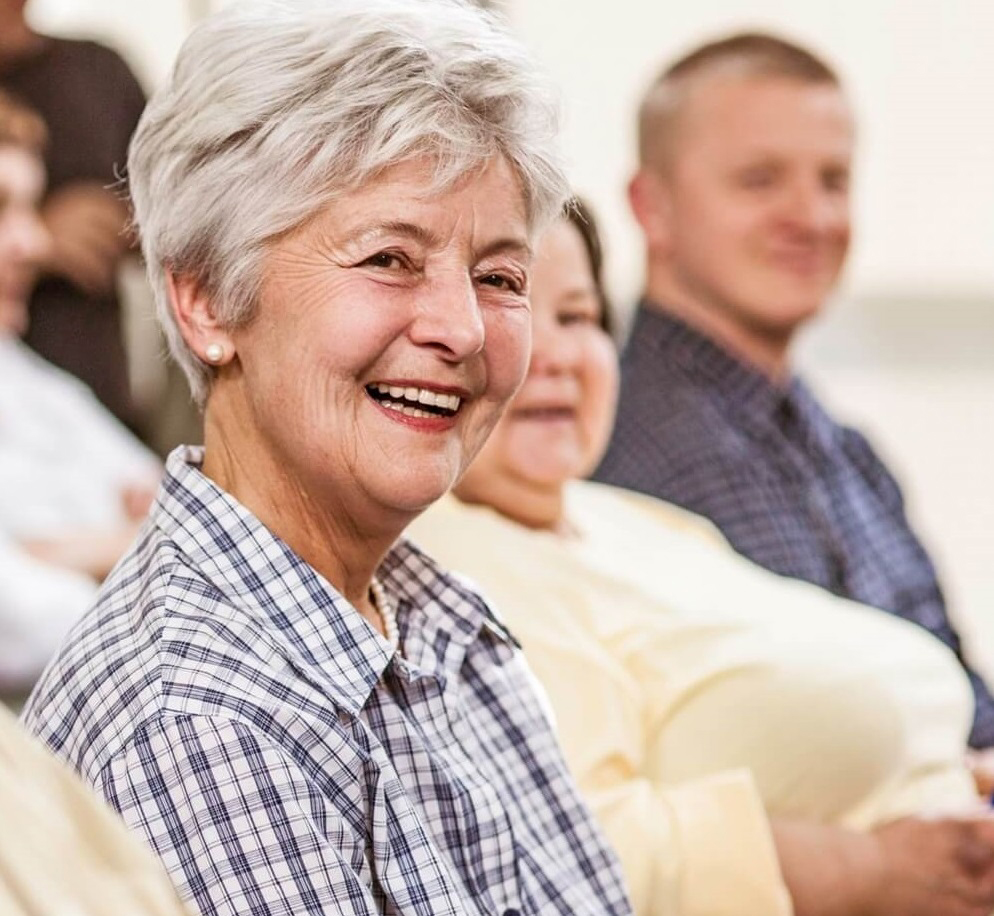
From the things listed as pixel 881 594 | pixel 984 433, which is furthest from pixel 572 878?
pixel 984 433

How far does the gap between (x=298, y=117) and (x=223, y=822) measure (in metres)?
0.41

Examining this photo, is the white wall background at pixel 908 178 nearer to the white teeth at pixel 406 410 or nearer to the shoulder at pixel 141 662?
the white teeth at pixel 406 410

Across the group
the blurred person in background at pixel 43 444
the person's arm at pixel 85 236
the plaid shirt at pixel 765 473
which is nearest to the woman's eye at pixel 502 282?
the plaid shirt at pixel 765 473

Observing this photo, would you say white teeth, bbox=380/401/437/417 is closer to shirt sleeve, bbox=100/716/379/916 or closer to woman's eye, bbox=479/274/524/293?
woman's eye, bbox=479/274/524/293

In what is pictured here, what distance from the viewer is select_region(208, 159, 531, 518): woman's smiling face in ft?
3.31

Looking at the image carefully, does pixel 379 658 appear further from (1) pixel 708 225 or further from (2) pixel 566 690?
(1) pixel 708 225

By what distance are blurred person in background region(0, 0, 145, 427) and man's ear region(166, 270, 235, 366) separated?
6.82ft

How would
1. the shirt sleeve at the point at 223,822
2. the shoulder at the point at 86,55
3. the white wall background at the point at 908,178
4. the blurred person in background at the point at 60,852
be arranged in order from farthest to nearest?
the white wall background at the point at 908,178 → the shoulder at the point at 86,55 → the shirt sleeve at the point at 223,822 → the blurred person in background at the point at 60,852

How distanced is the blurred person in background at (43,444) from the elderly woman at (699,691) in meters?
0.99

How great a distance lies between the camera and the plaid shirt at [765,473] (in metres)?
1.94

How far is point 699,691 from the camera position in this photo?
1.50 metres

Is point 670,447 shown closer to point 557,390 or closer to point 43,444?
point 557,390

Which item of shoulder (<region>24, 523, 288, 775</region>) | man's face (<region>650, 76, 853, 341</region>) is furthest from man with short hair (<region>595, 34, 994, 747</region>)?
shoulder (<region>24, 523, 288, 775</region>)

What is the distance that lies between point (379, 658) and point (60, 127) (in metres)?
2.39
